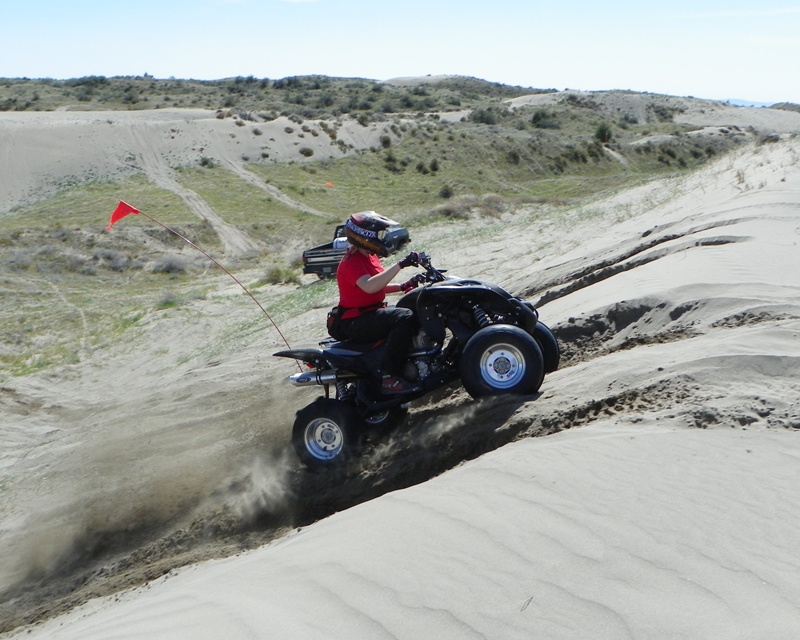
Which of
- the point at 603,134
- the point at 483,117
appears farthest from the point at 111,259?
the point at 483,117

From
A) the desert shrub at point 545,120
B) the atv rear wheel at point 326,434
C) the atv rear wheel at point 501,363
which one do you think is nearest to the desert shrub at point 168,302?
the atv rear wheel at point 326,434

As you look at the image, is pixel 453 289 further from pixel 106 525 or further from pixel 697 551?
pixel 106 525

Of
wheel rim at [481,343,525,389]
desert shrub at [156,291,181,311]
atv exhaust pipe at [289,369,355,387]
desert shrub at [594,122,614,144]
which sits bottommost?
desert shrub at [156,291,181,311]

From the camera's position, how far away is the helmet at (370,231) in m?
6.32

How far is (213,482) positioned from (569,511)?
414cm

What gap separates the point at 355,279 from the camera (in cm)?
657

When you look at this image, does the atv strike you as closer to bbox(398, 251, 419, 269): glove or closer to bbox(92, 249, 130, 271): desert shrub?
bbox(398, 251, 419, 269): glove

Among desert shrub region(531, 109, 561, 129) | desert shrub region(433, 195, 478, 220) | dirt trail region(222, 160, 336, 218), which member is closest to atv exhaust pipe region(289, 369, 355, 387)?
desert shrub region(433, 195, 478, 220)

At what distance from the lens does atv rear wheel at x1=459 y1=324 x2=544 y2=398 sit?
621 centimetres

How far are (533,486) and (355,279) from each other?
258 centimetres

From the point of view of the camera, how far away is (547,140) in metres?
49.0

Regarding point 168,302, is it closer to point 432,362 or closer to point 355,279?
point 355,279

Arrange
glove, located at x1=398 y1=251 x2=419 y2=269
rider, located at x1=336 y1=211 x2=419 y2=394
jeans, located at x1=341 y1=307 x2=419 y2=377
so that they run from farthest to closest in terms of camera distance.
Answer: jeans, located at x1=341 y1=307 x2=419 y2=377 → rider, located at x1=336 y1=211 x2=419 y2=394 → glove, located at x1=398 y1=251 x2=419 y2=269

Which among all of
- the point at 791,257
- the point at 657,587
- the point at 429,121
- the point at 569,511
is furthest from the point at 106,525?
the point at 429,121
